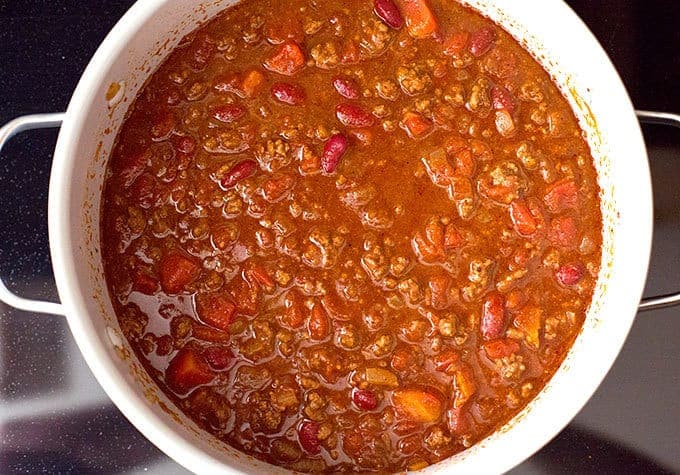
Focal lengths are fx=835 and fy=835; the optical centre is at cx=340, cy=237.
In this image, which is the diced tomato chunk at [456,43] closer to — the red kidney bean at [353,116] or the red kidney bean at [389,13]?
the red kidney bean at [389,13]

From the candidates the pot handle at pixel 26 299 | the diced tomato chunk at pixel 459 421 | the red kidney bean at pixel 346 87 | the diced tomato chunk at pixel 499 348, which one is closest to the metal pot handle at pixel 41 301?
the pot handle at pixel 26 299

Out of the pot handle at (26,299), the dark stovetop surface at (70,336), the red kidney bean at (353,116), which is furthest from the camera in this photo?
the dark stovetop surface at (70,336)

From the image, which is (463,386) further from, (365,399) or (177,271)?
(177,271)

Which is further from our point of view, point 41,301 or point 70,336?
point 70,336

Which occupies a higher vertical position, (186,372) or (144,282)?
(144,282)

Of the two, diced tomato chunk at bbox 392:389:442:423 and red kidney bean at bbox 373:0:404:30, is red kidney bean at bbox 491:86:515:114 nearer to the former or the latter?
red kidney bean at bbox 373:0:404:30

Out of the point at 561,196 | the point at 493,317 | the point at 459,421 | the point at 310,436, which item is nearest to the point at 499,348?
→ the point at 493,317

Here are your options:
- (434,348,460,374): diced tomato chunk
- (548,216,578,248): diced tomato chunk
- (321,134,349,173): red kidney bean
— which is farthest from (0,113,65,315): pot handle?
(548,216,578,248): diced tomato chunk
